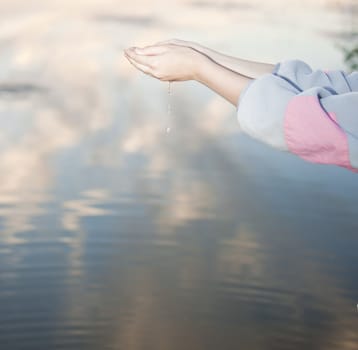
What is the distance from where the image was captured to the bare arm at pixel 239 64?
1.45 m

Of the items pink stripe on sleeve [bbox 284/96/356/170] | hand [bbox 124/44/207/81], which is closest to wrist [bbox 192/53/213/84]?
hand [bbox 124/44/207/81]

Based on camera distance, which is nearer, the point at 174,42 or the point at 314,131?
the point at 314,131

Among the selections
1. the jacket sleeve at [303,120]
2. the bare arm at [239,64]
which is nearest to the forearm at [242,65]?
the bare arm at [239,64]

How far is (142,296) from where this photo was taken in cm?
675

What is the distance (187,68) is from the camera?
1.39m

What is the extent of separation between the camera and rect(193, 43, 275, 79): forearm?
1464 millimetres

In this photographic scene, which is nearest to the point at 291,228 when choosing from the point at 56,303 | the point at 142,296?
the point at 142,296

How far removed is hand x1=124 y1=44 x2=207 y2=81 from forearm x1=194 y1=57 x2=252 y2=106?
12 mm

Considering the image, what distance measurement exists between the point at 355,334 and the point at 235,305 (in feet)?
2.48

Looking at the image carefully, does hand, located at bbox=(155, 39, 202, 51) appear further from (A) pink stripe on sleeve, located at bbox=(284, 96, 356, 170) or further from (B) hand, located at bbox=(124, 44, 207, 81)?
(A) pink stripe on sleeve, located at bbox=(284, 96, 356, 170)

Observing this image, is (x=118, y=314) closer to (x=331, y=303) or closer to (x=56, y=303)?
(x=56, y=303)

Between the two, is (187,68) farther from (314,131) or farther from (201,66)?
(314,131)

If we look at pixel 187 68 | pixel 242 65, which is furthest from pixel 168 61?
pixel 242 65

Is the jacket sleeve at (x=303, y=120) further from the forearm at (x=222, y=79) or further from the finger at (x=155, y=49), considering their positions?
the finger at (x=155, y=49)
